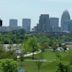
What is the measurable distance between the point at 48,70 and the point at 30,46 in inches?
910

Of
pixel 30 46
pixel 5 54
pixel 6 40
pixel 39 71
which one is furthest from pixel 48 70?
pixel 6 40

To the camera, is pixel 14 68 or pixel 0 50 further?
pixel 0 50

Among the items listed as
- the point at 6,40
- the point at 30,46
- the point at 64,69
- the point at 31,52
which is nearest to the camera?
the point at 64,69

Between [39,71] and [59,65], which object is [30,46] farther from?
[59,65]

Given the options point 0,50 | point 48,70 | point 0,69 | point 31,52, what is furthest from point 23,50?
point 0,69

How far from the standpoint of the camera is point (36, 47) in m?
59.7

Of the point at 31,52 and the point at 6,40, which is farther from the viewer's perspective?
the point at 6,40

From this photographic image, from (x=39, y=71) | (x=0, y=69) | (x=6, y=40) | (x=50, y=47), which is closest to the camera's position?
(x=0, y=69)

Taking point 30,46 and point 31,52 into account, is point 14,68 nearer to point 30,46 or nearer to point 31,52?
point 30,46

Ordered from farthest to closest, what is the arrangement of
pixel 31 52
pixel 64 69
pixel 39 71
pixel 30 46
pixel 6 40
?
pixel 6 40
pixel 31 52
pixel 30 46
pixel 39 71
pixel 64 69

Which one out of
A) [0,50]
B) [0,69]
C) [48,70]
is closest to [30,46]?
[0,50]

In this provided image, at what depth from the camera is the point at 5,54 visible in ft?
136

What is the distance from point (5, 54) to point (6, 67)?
649 inches

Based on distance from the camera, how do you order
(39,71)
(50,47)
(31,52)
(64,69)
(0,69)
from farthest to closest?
1. (50,47)
2. (31,52)
3. (39,71)
4. (0,69)
5. (64,69)
